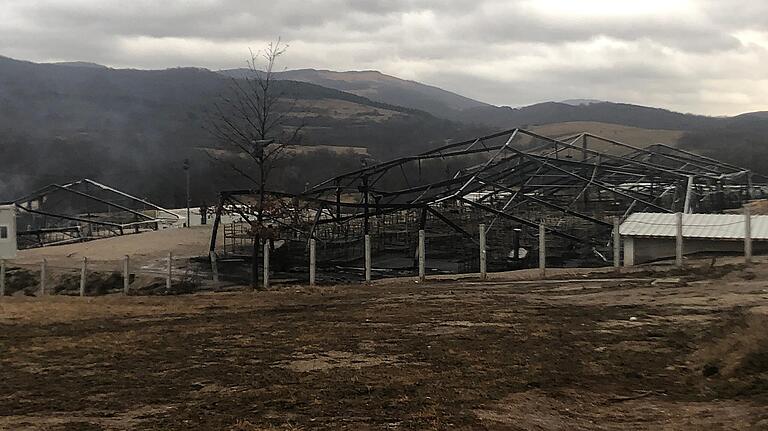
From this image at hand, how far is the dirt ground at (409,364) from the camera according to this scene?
6875mm

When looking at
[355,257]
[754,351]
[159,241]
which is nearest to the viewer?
[754,351]

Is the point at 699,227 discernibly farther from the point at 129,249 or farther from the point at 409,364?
the point at 129,249

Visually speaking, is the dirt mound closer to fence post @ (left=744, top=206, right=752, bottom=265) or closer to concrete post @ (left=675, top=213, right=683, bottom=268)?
fence post @ (left=744, top=206, right=752, bottom=265)

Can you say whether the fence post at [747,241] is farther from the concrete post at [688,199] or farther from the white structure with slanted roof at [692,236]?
the concrete post at [688,199]

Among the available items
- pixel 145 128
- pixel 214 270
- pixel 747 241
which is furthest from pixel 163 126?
pixel 747 241

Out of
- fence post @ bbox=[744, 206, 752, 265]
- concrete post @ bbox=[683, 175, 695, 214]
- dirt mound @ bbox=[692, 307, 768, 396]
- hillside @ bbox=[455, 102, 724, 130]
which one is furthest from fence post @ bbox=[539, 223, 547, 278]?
hillside @ bbox=[455, 102, 724, 130]

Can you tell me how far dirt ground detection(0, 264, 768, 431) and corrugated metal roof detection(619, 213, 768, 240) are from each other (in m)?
4.64

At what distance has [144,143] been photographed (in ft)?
351

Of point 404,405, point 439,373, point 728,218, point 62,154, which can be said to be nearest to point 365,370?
point 439,373

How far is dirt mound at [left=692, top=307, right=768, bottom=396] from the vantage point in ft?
23.6

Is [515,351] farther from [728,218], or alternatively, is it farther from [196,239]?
[196,239]

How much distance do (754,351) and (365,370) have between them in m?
4.03

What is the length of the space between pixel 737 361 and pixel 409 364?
3489 mm

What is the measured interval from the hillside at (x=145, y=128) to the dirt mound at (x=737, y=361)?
44326 mm
